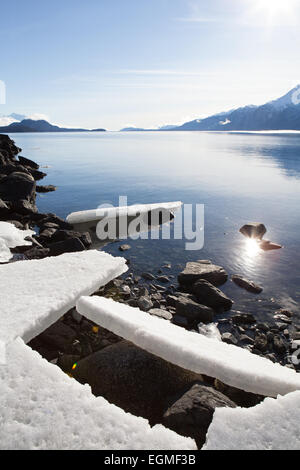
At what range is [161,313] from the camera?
8719 mm

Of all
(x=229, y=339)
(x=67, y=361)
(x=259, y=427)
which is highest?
(x=259, y=427)

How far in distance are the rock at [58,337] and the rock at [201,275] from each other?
5.33m

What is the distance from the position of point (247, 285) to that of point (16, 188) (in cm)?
1530

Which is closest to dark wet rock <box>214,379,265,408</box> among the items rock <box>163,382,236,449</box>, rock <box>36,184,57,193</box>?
rock <box>163,382,236,449</box>

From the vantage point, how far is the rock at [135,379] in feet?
14.8

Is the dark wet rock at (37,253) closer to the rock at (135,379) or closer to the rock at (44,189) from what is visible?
the rock at (135,379)

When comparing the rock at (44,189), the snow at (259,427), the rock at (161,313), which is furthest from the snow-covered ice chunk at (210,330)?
the rock at (44,189)

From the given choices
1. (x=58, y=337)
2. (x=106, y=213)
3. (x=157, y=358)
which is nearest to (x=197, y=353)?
(x=157, y=358)

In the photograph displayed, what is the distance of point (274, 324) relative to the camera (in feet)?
29.4

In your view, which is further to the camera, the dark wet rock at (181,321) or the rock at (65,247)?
the rock at (65,247)

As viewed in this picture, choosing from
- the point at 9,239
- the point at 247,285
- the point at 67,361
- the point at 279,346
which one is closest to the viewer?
the point at 67,361

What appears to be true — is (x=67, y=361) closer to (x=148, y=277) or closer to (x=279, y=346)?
(x=279, y=346)

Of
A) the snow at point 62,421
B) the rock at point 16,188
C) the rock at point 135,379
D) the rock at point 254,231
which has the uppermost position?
the rock at point 16,188
